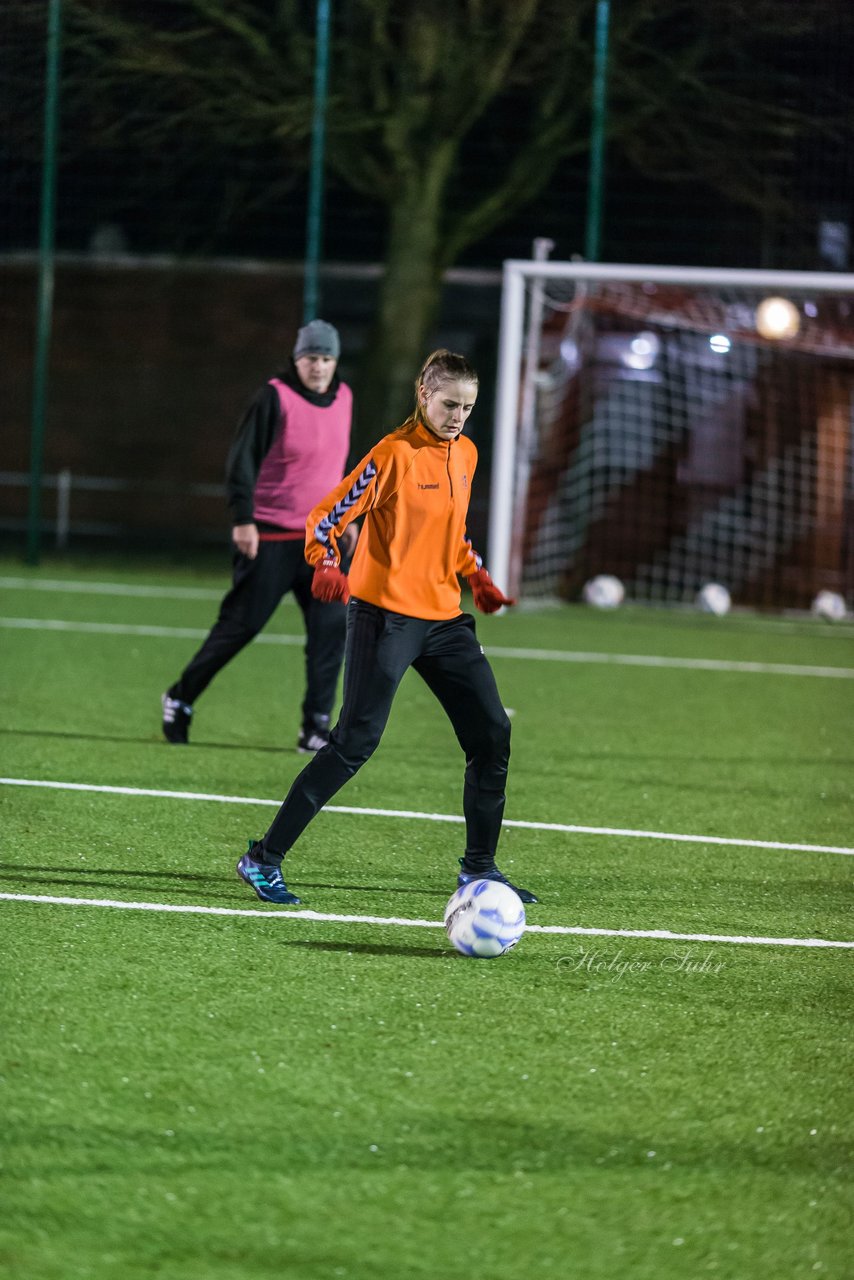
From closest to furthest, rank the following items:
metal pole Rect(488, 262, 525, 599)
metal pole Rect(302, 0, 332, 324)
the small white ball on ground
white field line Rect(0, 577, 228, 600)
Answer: metal pole Rect(488, 262, 525, 599) → white field line Rect(0, 577, 228, 600) → the small white ball on ground → metal pole Rect(302, 0, 332, 324)

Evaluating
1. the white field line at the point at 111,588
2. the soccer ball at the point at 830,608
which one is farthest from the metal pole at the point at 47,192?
the soccer ball at the point at 830,608

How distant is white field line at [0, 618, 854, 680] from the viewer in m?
12.7

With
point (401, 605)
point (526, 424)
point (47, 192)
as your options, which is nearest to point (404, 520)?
point (401, 605)

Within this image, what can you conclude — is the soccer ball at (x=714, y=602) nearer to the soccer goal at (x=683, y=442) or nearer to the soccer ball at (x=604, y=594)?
the soccer ball at (x=604, y=594)

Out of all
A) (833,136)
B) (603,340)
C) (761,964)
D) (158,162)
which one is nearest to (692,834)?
(761,964)

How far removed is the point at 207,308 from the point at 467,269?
430cm

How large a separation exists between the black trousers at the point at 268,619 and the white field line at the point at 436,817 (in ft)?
3.73

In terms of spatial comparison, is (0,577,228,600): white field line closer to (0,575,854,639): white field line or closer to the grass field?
(0,575,854,639): white field line

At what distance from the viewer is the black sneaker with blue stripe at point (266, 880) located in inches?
218

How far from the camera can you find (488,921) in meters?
4.95

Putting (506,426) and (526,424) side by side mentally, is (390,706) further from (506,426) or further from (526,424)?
(526,424)

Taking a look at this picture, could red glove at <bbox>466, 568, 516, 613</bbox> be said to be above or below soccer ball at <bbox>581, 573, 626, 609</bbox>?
above

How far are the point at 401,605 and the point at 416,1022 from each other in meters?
1.48

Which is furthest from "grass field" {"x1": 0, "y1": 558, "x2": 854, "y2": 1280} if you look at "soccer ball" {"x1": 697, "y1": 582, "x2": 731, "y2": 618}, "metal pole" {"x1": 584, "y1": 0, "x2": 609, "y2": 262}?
"metal pole" {"x1": 584, "y1": 0, "x2": 609, "y2": 262}
